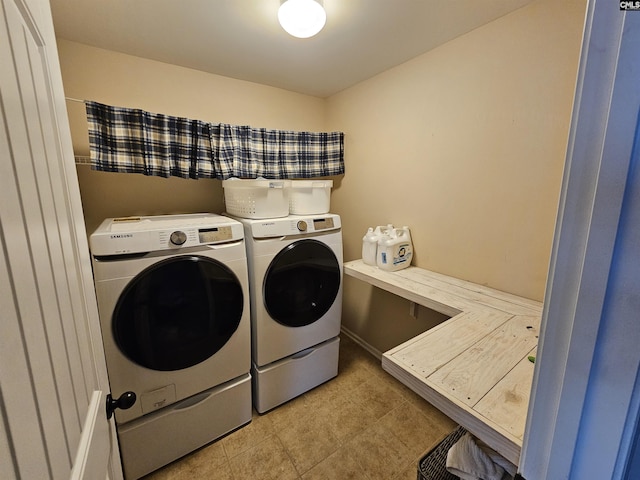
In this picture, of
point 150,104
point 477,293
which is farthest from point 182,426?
point 150,104

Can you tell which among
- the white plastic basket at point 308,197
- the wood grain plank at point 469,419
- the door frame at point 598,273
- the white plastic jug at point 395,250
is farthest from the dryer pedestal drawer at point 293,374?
the door frame at point 598,273

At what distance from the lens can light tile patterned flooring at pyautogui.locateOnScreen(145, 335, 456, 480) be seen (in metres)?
1.37

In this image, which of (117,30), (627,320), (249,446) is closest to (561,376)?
(627,320)

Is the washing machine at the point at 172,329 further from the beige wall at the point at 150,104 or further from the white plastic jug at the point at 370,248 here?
the white plastic jug at the point at 370,248

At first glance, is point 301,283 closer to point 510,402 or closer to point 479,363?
point 479,363

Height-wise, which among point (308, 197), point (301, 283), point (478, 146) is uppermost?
point (478, 146)

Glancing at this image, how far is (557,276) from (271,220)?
4.31ft

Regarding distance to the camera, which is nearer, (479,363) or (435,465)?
(479,363)

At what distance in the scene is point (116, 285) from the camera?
1123 mm

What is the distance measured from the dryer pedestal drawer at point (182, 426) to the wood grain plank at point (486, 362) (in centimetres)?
119

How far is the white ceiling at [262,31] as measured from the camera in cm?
121

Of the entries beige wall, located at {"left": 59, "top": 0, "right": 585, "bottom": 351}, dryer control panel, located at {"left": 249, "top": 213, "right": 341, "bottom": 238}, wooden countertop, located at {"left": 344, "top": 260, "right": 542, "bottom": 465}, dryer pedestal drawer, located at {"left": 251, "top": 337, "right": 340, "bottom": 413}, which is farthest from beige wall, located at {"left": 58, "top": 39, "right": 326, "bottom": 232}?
wooden countertop, located at {"left": 344, "top": 260, "right": 542, "bottom": 465}

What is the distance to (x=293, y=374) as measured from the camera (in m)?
1.75

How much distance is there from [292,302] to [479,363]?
3.42ft
